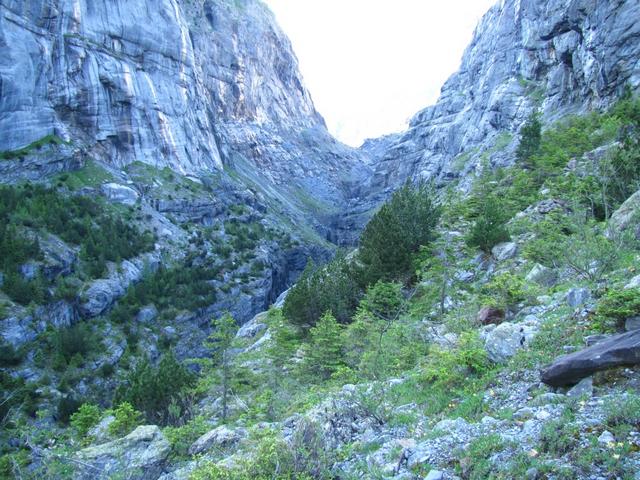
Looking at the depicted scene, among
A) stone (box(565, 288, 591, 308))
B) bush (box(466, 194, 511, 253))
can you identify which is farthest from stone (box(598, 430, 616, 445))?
bush (box(466, 194, 511, 253))

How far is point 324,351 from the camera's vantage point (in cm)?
1736

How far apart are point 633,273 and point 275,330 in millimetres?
18728

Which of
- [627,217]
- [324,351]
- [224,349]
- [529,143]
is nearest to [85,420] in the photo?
[224,349]

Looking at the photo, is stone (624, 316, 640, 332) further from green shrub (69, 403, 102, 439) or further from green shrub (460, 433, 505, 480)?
green shrub (69, 403, 102, 439)

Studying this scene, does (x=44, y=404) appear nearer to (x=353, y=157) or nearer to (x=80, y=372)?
(x=80, y=372)

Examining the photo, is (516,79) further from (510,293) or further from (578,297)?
(578,297)

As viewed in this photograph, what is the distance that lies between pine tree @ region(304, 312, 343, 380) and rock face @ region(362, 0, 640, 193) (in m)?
42.2

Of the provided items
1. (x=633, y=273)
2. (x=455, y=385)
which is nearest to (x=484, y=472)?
(x=455, y=385)

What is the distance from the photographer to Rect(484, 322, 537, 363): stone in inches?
388

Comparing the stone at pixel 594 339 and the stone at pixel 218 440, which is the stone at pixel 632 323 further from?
the stone at pixel 218 440

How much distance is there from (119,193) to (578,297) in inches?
3092

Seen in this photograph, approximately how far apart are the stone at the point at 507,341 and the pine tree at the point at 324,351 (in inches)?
303

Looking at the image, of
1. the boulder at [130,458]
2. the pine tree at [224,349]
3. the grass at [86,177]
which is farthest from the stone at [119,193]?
the boulder at [130,458]

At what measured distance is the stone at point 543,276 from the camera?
1511cm
